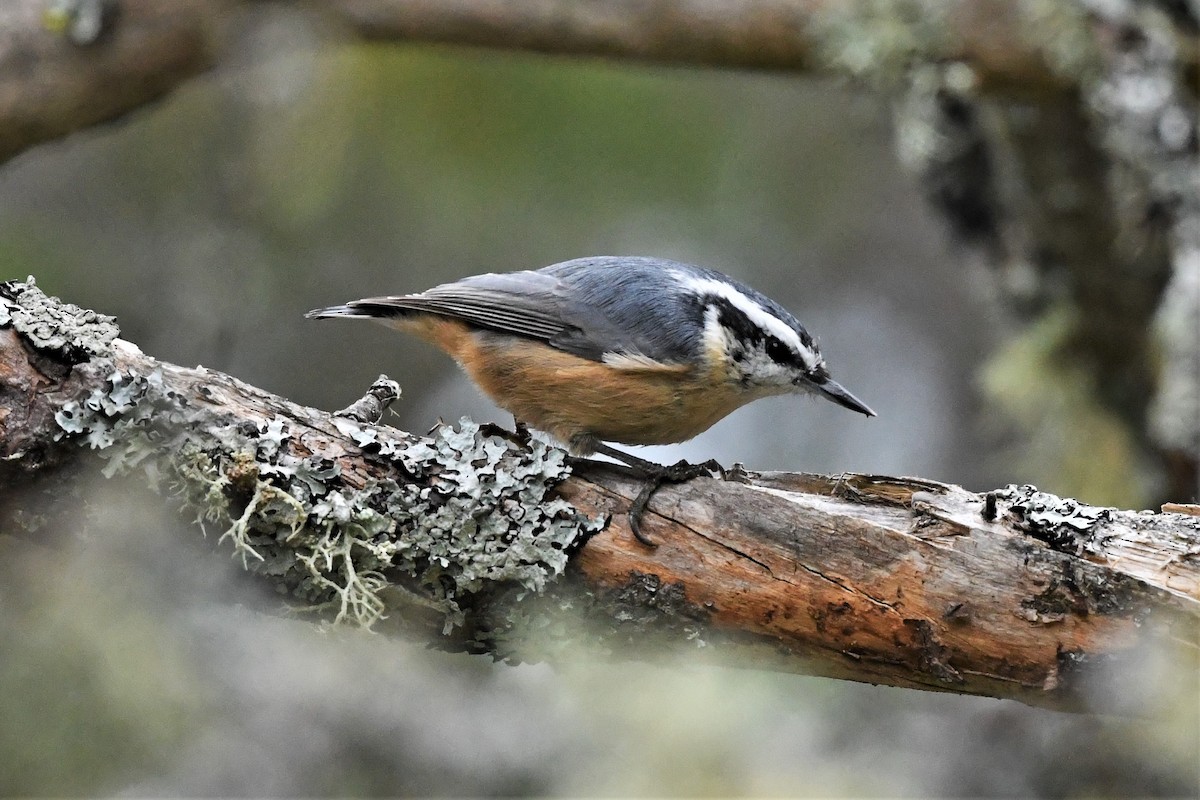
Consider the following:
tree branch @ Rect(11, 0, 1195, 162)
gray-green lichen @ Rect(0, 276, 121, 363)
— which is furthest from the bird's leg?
tree branch @ Rect(11, 0, 1195, 162)

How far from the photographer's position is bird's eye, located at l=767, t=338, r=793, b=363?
2.92m

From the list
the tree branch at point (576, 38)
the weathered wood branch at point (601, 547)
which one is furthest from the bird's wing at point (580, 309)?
the tree branch at point (576, 38)

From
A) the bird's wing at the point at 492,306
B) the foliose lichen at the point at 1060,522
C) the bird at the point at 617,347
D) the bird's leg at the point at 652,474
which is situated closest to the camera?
the foliose lichen at the point at 1060,522

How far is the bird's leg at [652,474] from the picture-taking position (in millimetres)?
2219

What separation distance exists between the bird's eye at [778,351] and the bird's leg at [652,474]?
439 mm

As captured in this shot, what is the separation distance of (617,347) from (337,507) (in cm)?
98

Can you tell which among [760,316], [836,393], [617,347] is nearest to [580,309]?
[617,347]

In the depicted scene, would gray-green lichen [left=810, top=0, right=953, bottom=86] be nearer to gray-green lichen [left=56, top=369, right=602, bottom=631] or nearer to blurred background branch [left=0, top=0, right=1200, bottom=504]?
blurred background branch [left=0, top=0, right=1200, bottom=504]

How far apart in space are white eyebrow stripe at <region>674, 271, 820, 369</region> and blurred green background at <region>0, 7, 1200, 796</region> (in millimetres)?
792

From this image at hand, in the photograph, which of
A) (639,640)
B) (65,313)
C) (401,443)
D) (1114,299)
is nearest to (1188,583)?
(639,640)

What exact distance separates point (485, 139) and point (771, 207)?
5.91 feet

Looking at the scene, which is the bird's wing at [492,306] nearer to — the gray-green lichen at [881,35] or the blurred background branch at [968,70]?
the blurred background branch at [968,70]

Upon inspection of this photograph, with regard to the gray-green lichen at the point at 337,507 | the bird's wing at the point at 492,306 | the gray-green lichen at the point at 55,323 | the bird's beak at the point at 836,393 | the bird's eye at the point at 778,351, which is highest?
the bird's beak at the point at 836,393

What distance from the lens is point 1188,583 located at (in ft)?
6.72
